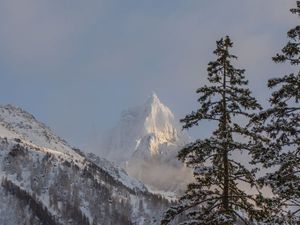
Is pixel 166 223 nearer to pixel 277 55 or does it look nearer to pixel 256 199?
pixel 256 199

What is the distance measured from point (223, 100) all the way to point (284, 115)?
5.45m

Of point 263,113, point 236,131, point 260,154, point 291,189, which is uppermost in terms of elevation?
point 236,131

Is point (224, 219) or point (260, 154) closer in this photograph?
point (260, 154)

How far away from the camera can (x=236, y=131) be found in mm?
24672

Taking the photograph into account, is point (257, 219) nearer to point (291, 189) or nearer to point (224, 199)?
point (224, 199)

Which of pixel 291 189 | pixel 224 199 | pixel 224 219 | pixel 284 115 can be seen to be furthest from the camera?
pixel 224 199

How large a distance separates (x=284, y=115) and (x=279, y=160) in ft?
5.15

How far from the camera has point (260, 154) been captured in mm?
20250

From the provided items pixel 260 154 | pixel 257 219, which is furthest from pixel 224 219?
pixel 260 154

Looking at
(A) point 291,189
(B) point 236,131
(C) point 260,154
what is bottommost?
(A) point 291,189

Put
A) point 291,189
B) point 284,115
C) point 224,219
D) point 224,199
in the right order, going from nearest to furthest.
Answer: point 291,189 < point 284,115 < point 224,219 < point 224,199

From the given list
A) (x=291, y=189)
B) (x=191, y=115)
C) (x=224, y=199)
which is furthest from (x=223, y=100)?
(x=291, y=189)

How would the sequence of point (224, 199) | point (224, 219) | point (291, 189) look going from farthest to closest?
point (224, 199)
point (224, 219)
point (291, 189)

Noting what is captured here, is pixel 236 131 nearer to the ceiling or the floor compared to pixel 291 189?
nearer to the ceiling
